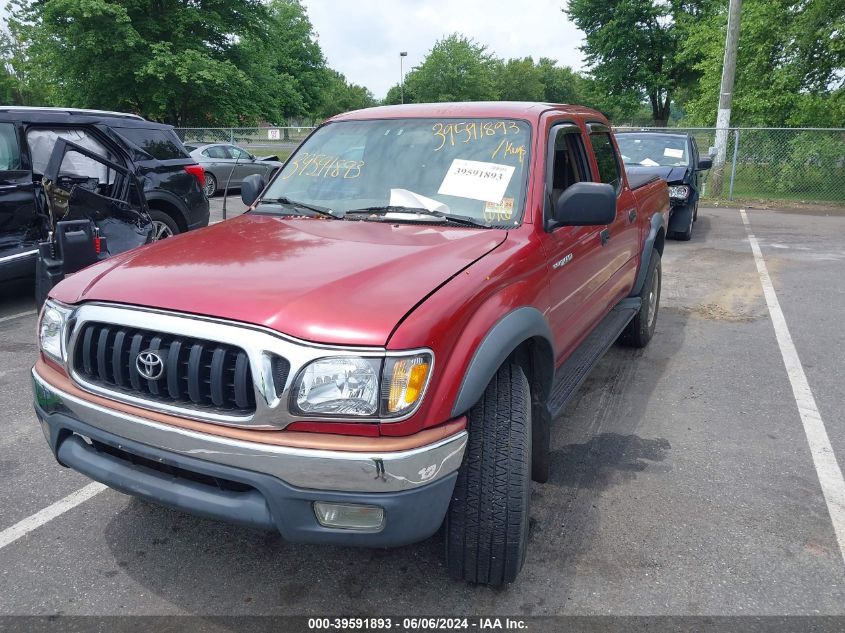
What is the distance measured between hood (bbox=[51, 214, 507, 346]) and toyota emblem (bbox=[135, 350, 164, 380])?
0.17 meters

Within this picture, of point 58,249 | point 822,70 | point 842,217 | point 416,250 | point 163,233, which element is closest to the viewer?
point 416,250

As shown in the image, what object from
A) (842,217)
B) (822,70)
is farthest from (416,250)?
(822,70)

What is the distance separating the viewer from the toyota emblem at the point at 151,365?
2.19m

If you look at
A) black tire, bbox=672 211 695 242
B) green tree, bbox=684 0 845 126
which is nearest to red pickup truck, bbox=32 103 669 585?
black tire, bbox=672 211 695 242

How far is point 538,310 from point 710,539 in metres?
1.26

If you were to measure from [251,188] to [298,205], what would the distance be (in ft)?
2.07

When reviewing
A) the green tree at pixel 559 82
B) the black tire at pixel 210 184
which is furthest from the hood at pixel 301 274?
the green tree at pixel 559 82

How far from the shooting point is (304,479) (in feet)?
6.70

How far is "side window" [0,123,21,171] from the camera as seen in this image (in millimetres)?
6125

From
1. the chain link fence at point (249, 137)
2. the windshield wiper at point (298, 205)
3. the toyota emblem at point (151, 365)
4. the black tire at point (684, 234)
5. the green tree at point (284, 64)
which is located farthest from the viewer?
the green tree at point (284, 64)

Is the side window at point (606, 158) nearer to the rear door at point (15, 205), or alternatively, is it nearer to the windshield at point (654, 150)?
the rear door at point (15, 205)

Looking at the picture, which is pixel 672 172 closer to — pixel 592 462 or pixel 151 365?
pixel 592 462

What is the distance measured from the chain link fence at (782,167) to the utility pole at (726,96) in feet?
0.28

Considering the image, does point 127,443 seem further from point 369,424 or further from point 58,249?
point 58,249
